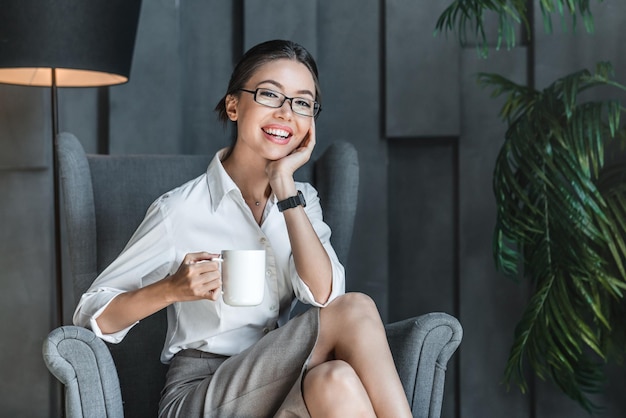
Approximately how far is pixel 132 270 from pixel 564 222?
118 centimetres

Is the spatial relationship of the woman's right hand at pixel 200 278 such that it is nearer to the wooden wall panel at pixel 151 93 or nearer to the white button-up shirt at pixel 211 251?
the white button-up shirt at pixel 211 251

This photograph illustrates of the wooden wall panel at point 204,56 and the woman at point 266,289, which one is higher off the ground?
the wooden wall panel at point 204,56

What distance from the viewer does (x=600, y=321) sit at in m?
2.36

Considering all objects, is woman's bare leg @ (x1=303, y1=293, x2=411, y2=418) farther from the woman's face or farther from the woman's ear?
the woman's ear

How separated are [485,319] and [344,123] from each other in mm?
795

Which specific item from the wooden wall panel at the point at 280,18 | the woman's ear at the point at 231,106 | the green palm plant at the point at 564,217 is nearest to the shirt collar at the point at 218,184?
the woman's ear at the point at 231,106

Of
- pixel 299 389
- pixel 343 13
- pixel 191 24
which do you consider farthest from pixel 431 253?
pixel 299 389

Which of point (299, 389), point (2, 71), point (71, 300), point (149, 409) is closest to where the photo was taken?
point (299, 389)

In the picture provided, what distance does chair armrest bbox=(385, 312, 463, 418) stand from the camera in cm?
167

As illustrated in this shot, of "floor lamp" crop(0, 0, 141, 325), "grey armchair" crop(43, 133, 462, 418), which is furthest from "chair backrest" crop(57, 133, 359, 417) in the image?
"floor lamp" crop(0, 0, 141, 325)

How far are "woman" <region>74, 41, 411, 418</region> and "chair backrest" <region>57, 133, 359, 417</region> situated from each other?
0.18m

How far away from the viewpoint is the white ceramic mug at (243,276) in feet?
4.53

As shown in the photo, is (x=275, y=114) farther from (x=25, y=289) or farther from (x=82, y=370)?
(x=25, y=289)

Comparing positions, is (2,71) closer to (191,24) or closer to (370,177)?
(191,24)
